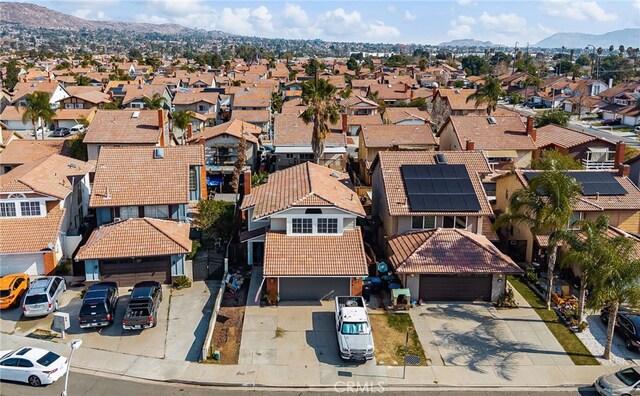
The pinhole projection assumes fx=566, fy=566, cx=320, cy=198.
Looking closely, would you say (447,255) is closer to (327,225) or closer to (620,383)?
(327,225)

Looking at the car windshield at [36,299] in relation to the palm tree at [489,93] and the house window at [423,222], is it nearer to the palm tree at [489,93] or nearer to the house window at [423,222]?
the house window at [423,222]

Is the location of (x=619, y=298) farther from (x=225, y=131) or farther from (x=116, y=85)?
(x=116, y=85)

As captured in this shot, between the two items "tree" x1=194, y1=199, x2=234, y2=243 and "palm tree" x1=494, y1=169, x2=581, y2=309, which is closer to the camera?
"palm tree" x1=494, y1=169, x2=581, y2=309

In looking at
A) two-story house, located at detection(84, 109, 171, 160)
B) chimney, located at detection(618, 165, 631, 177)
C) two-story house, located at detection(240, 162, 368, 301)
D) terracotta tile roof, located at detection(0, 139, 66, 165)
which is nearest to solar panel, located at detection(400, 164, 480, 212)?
two-story house, located at detection(240, 162, 368, 301)

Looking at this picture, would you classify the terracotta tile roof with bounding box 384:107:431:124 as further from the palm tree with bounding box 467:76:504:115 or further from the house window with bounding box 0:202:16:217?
the house window with bounding box 0:202:16:217

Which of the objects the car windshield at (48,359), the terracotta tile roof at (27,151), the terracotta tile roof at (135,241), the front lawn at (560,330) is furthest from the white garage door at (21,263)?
the front lawn at (560,330)
